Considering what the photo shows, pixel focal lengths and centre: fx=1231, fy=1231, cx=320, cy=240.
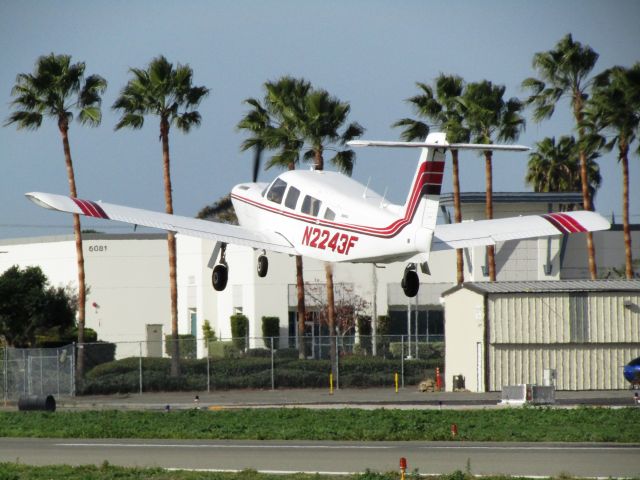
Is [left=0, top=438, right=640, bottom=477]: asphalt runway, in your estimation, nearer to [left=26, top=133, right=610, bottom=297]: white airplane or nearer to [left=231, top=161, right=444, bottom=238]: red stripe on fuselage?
[left=26, top=133, right=610, bottom=297]: white airplane

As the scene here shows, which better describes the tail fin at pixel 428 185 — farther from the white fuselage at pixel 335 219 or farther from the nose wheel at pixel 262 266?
the nose wheel at pixel 262 266

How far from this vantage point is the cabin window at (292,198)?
108 ft

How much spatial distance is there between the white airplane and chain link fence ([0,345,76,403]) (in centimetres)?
1528

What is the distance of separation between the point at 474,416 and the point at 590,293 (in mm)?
17375

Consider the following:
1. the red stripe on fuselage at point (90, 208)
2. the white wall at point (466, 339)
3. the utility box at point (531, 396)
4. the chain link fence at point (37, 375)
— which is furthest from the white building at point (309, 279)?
the red stripe on fuselage at point (90, 208)

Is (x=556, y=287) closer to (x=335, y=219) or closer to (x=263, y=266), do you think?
(x=263, y=266)

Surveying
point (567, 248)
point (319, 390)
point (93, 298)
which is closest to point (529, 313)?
point (319, 390)

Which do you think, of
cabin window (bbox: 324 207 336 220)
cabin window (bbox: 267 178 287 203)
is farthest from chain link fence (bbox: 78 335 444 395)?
cabin window (bbox: 324 207 336 220)

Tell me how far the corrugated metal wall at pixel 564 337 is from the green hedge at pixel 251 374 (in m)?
5.17

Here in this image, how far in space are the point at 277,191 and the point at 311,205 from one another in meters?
2.36

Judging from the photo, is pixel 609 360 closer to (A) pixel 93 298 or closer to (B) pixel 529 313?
(B) pixel 529 313

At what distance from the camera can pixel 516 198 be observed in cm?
7631

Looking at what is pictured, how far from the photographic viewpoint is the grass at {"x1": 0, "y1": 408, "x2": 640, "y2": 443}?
2880 cm

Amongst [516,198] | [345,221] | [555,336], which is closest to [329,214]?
[345,221]
